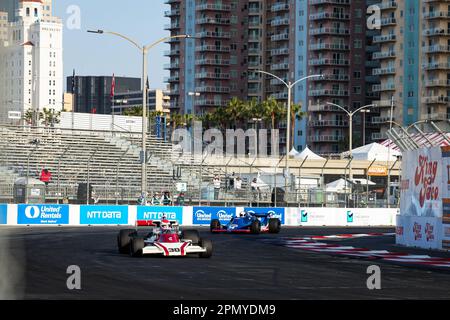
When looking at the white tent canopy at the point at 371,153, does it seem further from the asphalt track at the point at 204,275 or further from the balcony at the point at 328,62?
the asphalt track at the point at 204,275

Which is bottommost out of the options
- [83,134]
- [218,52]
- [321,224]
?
[321,224]

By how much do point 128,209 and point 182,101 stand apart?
4889 inches

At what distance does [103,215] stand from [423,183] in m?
22.2

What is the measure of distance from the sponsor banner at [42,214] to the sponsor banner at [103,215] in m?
1.08

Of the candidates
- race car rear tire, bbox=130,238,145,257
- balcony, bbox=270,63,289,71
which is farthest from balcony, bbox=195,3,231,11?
race car rear tire, bbox=130,238,145,257

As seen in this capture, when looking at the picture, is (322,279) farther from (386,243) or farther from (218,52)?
(218,52)

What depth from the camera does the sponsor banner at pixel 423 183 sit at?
34688 mm

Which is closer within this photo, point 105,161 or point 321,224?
point 321,224

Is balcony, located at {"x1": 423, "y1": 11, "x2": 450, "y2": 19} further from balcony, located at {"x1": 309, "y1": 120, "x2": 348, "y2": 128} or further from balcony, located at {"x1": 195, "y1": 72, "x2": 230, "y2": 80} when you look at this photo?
balcony, located at {"x1": 195, "y1": 72, "x2": 230, "y2": 80}

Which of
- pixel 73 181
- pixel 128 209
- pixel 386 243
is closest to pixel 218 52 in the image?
pixel 73 181

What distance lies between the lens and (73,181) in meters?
65.1

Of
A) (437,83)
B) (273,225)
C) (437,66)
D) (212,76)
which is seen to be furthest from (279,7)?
(273,225)

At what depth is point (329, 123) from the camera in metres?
156

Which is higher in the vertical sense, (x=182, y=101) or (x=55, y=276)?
(x=182, y=101)
